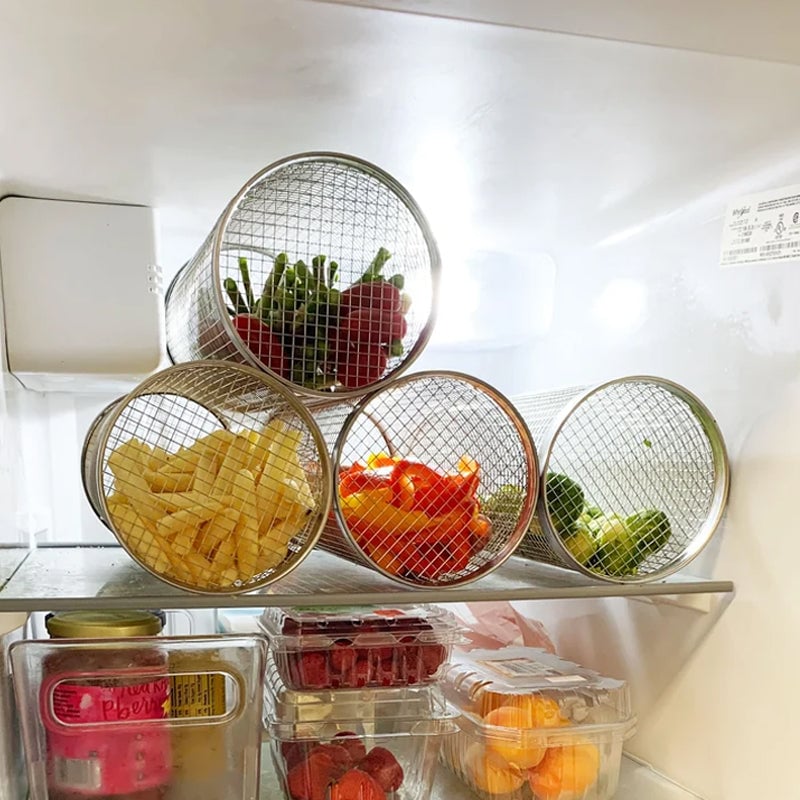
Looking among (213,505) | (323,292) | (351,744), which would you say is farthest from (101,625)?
(323,292)

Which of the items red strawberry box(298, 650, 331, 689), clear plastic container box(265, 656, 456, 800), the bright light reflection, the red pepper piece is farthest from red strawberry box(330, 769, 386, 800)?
the bright light reflection

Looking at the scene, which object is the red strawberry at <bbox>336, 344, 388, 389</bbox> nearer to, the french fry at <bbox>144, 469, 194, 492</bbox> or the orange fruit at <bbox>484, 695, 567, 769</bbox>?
the french fry at <bbox>144, 469, 194, 492</bbox>

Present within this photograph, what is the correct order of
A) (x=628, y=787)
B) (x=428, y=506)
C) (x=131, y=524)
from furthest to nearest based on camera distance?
(x=628, y=787)
(x=428, y=506)
(x=131, y=524)

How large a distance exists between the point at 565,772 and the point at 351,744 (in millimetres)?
272

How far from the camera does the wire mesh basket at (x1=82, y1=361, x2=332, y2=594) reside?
32.7 inches

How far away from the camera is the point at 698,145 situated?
0.95 m

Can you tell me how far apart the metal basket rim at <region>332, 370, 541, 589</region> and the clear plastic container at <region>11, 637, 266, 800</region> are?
179mm

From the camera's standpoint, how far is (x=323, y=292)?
36.1 inches

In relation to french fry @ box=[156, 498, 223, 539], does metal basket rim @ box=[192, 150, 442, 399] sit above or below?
above

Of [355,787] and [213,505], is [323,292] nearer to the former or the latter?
[213,505]

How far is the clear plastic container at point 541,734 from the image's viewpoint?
3.37ft

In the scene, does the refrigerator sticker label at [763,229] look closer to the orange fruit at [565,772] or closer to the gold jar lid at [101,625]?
the orange fruit at [565,772]

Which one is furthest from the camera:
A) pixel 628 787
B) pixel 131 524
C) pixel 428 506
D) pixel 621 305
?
pixel 621 305

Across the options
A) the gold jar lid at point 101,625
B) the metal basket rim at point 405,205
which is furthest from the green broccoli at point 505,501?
the gold jar lid at point 101,625
